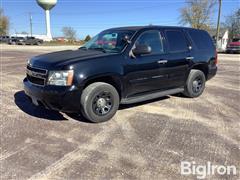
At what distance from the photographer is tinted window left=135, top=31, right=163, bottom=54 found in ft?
17.1

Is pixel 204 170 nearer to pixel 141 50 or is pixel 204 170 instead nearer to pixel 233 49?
pixel 141 50

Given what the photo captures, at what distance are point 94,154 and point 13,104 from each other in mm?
3133

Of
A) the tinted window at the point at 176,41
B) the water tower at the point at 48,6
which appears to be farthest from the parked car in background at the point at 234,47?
the water tower at the point at 48,6

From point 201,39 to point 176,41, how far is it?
46.6 inches

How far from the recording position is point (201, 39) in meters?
6.65

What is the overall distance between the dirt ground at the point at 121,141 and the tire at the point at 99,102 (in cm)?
19

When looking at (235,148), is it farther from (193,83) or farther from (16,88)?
(16,88)

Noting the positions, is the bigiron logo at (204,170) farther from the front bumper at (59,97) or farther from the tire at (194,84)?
the tire at (194,84)

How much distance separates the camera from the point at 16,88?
7387 millimetres

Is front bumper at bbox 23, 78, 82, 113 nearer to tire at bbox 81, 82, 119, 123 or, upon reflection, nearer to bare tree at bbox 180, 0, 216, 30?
tire at bbox 81, 82, 119, 123

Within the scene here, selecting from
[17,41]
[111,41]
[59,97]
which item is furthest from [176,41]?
[17,41]

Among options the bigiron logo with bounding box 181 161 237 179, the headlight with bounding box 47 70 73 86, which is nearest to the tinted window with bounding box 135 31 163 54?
the headlight with bounding box 47 70 73 86

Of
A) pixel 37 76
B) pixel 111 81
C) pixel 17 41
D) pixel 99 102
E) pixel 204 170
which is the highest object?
pixel 17 41

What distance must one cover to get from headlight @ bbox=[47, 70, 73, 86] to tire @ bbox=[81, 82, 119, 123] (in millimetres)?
377
